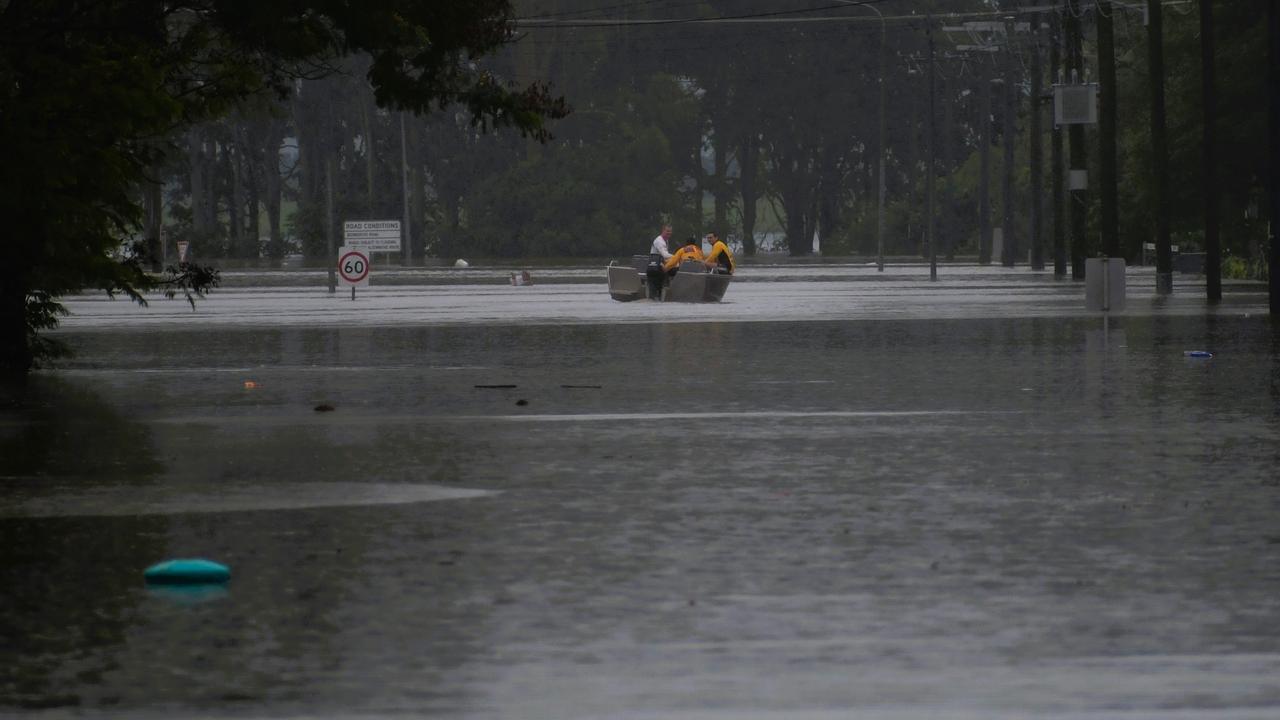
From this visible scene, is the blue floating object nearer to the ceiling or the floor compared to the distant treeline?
nearer to the floor

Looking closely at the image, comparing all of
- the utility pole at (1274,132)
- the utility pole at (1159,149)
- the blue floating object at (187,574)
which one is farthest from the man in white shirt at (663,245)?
the blue floating object at (187,574)

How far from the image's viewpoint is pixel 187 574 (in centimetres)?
1089

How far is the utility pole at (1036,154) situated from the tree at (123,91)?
57049 mm

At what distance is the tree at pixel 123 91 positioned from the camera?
821 inches

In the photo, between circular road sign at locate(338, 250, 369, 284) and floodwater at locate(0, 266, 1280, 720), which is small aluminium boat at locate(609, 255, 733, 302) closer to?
circular road sign at locate(338, 250, 369, 284)

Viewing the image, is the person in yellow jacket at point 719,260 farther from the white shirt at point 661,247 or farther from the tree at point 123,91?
the tree at point 123,91

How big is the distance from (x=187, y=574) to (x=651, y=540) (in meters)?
2.40

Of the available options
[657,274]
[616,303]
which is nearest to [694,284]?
[657,274]

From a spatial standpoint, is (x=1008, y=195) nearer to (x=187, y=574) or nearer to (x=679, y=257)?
(x=679, y=257)

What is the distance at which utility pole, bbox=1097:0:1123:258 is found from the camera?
5250 centimetres

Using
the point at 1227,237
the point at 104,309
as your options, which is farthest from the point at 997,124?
the point at 104,309

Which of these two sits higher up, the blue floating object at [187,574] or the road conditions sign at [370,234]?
the road conditions sign at [370,234]

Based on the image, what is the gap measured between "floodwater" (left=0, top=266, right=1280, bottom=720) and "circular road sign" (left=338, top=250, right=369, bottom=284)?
2698cm

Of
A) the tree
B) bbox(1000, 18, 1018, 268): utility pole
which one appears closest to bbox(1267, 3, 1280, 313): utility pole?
the tree
